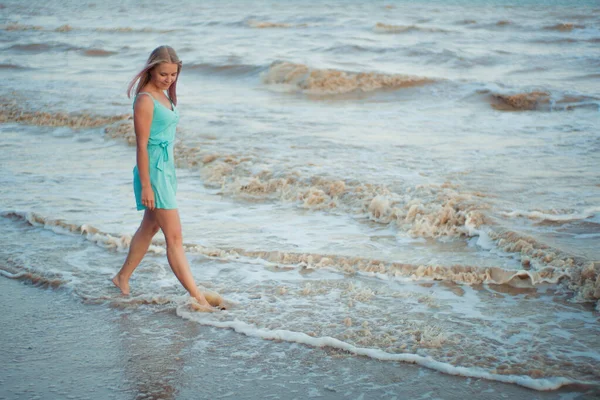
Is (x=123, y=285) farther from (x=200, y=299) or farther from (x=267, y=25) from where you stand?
(x=267, y=25)

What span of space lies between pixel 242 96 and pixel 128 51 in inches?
373

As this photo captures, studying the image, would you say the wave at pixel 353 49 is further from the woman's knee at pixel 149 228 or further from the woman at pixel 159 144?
the woman at pixel 159 144

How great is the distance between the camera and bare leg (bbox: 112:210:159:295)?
4.87m

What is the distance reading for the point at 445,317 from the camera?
15.5ft

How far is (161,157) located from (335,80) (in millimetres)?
12038

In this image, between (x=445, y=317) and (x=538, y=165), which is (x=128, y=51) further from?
(x=445, y=317)

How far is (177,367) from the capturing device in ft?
13.2

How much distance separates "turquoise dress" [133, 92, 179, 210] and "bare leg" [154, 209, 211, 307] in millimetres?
79

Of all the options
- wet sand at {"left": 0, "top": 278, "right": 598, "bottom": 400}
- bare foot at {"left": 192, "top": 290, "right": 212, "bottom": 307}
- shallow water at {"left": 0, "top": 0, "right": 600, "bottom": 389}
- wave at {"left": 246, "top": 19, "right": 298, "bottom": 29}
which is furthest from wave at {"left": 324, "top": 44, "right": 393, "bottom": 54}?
wet sand at {"left": 0, "top": 278, "right": 598, "bottom": 400}

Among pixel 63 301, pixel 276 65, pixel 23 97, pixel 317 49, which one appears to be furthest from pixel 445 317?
pixel 317 49

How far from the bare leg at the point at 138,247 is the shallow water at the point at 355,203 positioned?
0.14 m

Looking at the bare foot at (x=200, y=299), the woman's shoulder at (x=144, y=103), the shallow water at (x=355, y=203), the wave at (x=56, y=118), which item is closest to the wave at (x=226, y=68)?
the shallow water at (x=355, y=203)

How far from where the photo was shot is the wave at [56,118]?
1201 centimetres

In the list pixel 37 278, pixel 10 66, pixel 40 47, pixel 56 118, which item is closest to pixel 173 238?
pixel 37 278
